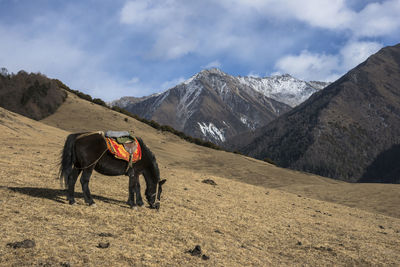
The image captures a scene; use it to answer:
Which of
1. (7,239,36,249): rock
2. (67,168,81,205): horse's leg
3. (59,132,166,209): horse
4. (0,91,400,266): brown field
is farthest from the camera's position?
(59,132,166,209): horse

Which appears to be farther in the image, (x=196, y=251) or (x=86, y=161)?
(x=86, y=161)

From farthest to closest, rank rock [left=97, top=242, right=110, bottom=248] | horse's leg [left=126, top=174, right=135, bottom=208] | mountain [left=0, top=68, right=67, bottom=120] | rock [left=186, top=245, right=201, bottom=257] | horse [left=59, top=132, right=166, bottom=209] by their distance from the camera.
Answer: mountain [left=0, top=68, right=67, bottom=120] < horse's leg [left=126, top=174, right=135, bottom=208] < horse [left=59, top=132, right=166, bottom=209] < rock [left=186, top=245, right=201, bottom=257] < rock [left=97, top=242, right=110, bottom=248]

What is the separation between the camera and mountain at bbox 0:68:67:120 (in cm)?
6041

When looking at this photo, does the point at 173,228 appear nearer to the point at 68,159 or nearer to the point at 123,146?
the point at 123,146

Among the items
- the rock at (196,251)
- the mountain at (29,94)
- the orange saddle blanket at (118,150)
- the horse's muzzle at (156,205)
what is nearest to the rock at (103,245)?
the rock at (196,251)

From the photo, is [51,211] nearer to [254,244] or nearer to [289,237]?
[254,244]

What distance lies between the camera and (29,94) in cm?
6331

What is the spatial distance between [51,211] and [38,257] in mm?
3640

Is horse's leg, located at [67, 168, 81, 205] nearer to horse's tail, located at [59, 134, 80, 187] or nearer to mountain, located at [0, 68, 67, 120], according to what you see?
horse's tail, located at [59, 134, 80, 187]

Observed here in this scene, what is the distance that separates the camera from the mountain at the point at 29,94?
6041 cm

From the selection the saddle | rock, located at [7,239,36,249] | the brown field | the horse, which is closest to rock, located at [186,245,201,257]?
the brown field

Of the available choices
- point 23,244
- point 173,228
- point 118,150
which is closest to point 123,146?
point 118,150

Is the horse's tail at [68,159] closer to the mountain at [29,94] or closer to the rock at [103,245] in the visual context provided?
the rock at [103,245]

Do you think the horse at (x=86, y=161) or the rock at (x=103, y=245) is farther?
the horse at (x=86, y=161)
